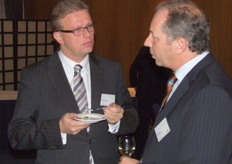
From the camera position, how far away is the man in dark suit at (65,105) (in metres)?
2.45

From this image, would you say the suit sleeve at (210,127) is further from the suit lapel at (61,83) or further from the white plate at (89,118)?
the suit lapel at (61,83)

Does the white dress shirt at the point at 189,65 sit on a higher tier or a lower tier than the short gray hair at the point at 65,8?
lower

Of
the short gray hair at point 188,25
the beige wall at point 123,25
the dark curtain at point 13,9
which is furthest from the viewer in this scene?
the dark curtain at point 13,9

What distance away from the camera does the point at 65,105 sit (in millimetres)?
2514

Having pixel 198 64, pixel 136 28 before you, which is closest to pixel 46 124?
pixel 198 64

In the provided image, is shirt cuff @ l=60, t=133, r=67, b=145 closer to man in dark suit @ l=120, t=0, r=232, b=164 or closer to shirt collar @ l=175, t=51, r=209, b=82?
man in dark suit @ l=120, t=0, r=232, b=164

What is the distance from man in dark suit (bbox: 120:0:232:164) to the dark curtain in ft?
32.1

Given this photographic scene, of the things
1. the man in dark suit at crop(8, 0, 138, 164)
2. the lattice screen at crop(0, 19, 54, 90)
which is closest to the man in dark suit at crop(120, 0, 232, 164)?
the man in dark suit at crop(8, 0, 138, 164)

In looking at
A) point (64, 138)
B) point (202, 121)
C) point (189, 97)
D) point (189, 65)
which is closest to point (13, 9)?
point (64, 138)

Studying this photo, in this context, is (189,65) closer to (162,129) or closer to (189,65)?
(189,65)

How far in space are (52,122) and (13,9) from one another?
929 centimetres

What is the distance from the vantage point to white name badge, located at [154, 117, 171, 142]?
175cm

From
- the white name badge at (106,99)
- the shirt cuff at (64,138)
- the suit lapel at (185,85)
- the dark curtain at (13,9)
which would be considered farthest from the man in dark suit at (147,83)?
the dark curtain at (13,9)

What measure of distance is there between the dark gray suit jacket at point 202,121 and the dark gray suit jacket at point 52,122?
85 centimetres
